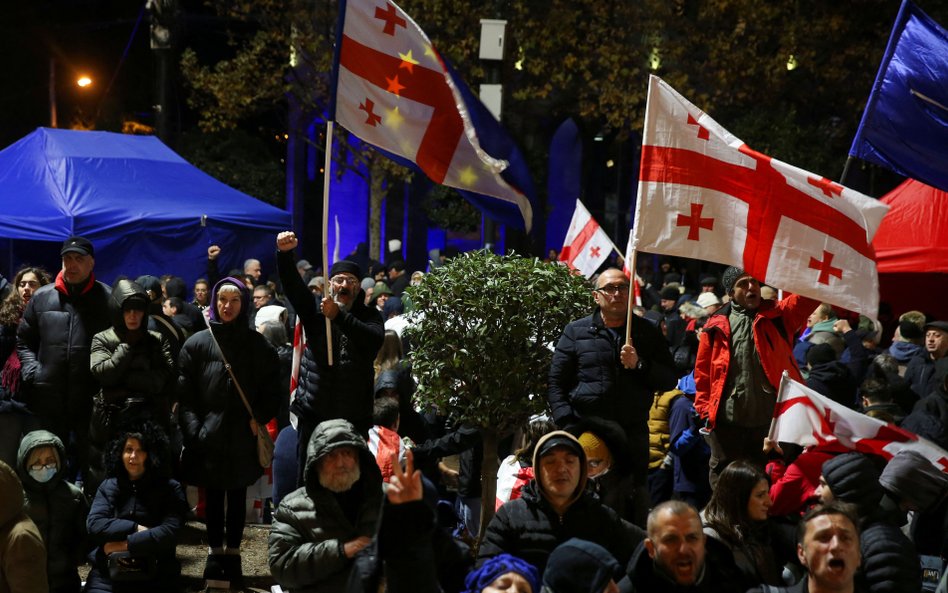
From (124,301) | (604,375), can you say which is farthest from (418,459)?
(124,301)

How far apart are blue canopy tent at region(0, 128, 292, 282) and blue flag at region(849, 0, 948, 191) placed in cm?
986

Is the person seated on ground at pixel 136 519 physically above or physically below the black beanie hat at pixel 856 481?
below

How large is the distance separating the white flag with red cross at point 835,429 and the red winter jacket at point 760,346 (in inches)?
70.0

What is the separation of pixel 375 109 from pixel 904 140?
3.37 metres

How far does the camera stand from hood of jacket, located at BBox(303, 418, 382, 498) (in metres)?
5.58

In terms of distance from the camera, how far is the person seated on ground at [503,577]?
4.60 metres

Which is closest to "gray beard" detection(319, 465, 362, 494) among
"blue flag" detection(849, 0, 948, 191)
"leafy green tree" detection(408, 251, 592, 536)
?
"leafy green tree" detection(408, 251, 592, 536)

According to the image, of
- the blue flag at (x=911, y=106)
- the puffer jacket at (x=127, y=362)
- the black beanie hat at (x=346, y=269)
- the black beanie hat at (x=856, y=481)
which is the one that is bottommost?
the puffer jacket at (x=127, y=362)

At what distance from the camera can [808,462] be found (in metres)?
6.61

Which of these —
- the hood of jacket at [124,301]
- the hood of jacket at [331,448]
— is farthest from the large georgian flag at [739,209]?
the hood of jacket at [124,301]

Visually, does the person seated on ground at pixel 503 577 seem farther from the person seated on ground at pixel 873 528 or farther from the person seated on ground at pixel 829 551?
the person seated on ground at pixel 873 528

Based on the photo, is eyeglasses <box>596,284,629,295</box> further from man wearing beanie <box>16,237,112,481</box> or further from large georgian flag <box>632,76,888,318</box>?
man wearing beanie <box>16,237,112,481</box>

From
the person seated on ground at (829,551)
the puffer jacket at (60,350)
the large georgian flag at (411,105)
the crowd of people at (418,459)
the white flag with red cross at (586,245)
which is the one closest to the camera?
the person seated on ground at (829,551)

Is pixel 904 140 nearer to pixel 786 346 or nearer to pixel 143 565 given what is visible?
pixel 786 346
